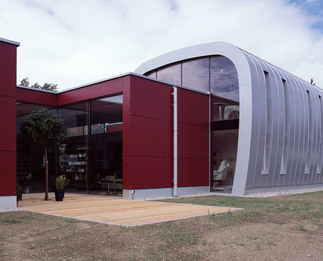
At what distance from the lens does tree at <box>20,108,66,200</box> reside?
1231 cm

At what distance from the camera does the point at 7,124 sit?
9.97 metres

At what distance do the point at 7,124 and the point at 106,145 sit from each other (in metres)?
4.67

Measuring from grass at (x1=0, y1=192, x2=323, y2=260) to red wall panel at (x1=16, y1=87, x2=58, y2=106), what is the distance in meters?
7.66

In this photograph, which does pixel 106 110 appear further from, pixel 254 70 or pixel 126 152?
pixel 254 70

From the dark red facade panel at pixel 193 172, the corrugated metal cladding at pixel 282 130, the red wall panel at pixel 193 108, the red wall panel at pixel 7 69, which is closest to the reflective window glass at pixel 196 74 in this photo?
the red wall panel at pixel 193 108

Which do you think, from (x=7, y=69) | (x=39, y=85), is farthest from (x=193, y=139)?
(x=39, y=85)

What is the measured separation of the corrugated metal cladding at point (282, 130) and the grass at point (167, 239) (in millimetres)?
7331

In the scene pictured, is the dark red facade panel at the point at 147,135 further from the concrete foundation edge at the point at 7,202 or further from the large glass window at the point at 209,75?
the concrete foundation edge at the point at 7,202

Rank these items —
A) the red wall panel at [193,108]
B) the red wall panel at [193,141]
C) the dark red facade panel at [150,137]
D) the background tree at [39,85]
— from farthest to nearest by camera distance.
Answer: the background tree at [39,85], the red wall panel at [193,108], the red wall panel at [193,141], the dark red facade panel at [150,137]

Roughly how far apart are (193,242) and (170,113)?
9231 mm

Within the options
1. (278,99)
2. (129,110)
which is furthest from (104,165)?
(278,99)

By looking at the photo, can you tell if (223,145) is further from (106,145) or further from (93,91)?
(93,91)

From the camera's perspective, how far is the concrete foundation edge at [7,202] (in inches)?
381

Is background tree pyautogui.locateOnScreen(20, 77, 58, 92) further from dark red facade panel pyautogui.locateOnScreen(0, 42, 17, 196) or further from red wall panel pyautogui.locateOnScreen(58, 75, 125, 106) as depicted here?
dark red facade panel pyautogui.locateOnScreen(0, 42, 17, 196)
